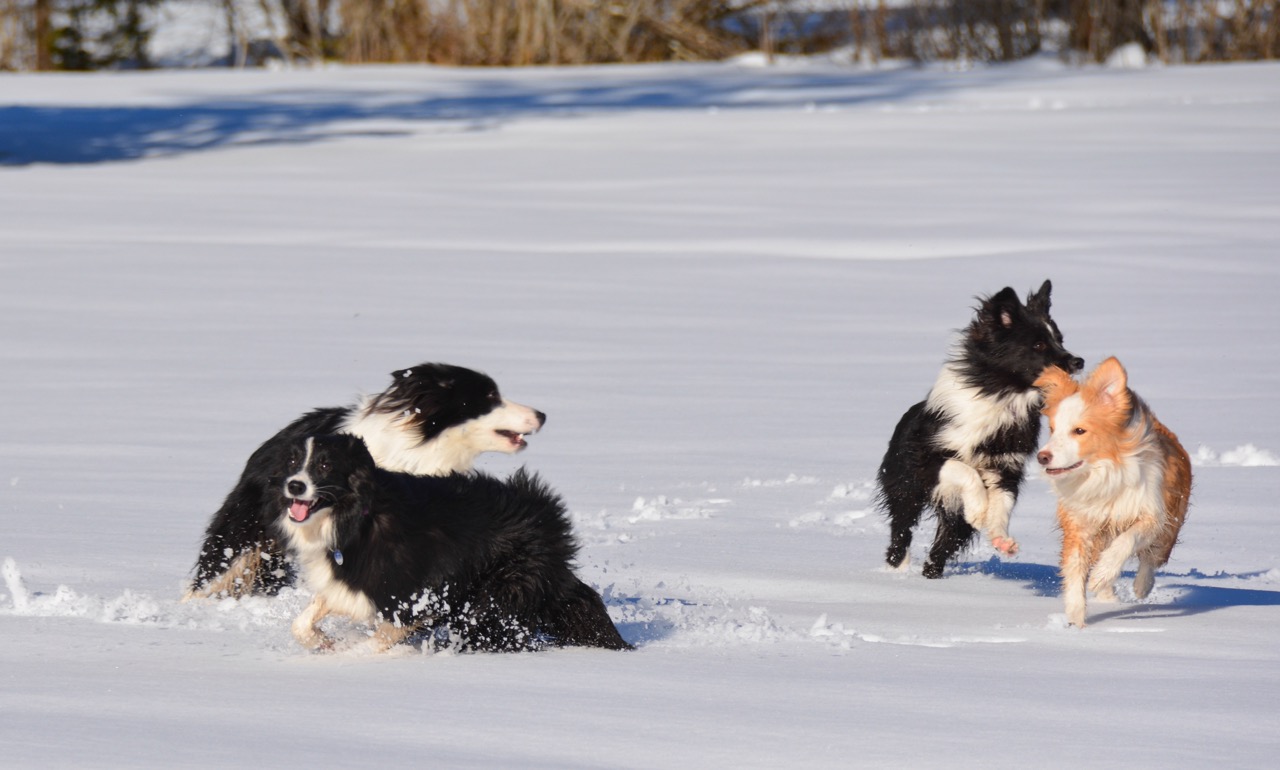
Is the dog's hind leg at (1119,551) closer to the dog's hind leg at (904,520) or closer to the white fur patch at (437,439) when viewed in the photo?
the dog's hind leg at (904,520)

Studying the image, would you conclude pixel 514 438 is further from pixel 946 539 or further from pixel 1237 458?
pixel 1237 458

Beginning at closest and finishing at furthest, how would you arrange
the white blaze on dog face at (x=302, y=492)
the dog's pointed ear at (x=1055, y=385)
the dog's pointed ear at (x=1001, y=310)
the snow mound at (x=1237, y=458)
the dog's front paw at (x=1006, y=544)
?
the white blaze on dog face at (x=302, y=492) < the dog's pointed ear at (x=1055, y=385) < the dog's front paw at (x=1006, y=544) < the dog's pointed ear at (x=1001, y=310) < the snow mound at (x=1237, y=458)

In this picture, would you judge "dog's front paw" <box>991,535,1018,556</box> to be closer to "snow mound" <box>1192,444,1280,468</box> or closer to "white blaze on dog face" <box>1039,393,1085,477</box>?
"white blaze on dog face" <box>1039,393,1085,477</box>

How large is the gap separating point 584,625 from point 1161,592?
8.06ft

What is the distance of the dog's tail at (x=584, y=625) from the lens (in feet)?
15.1

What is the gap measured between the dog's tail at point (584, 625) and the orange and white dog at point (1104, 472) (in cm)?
166

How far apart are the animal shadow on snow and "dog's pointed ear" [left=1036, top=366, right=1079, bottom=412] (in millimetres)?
732

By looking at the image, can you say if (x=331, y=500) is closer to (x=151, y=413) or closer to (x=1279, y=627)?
(x=1279, y=627)

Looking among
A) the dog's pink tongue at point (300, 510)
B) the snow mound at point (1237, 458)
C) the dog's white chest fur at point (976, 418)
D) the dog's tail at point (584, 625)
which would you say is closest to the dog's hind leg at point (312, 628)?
the dog's pink tongue at point (300, 510)

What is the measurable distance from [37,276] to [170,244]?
1.78 meters

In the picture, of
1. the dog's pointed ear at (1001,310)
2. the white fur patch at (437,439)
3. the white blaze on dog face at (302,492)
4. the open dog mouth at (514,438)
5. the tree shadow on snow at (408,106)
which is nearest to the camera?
the white blaze on dog face at (302,492)

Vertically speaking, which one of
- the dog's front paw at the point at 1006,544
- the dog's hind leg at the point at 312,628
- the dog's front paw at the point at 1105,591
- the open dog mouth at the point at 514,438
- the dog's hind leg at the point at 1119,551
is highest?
the open dog mouth at the point at 514,438

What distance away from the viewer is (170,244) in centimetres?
1419

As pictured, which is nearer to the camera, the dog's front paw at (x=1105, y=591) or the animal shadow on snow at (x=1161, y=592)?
the animal shadow on snow at (x=1161, y=592)
